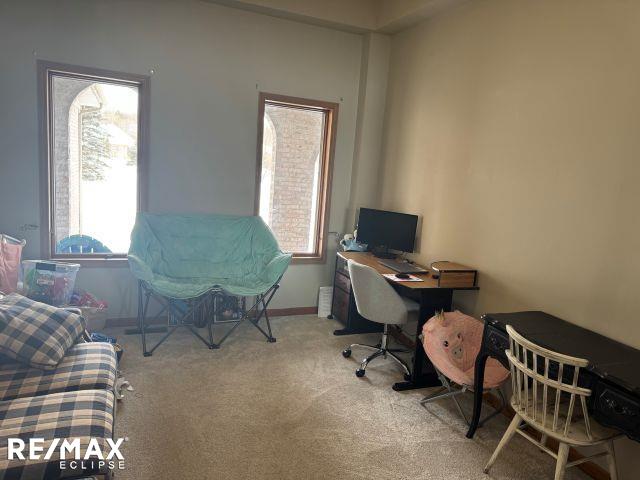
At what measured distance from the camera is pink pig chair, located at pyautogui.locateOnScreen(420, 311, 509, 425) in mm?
2682

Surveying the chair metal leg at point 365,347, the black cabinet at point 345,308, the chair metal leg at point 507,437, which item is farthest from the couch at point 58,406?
the black cabinet at point 345,308

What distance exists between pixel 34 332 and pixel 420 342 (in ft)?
7.72

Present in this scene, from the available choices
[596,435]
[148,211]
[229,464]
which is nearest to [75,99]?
[148,211]

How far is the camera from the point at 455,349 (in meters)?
2.82

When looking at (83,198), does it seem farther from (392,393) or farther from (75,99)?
(392,393)

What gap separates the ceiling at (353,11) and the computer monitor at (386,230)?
170 cm

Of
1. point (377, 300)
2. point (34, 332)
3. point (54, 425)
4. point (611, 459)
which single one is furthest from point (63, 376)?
point (611, 459)

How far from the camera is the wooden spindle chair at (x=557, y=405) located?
6.09 ft

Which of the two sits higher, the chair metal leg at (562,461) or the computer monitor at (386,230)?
the computer monitor at (386,230)

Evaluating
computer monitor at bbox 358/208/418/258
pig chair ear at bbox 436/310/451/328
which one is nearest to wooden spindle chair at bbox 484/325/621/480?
pig chair ear at bbox 436/310/451/328

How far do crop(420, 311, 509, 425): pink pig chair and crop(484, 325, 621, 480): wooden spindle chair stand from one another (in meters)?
0.51

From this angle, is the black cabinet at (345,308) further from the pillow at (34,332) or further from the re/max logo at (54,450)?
the re/max logo at (54,450)

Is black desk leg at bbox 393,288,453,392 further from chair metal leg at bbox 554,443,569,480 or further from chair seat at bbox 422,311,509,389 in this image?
chair metal leg at bbox 554,443,569,480

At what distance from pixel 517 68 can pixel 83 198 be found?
355cm
